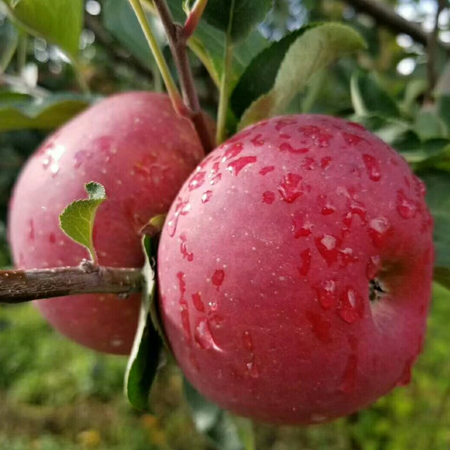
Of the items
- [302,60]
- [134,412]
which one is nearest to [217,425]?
[302,60]

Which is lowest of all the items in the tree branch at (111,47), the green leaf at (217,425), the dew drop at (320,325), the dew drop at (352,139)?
the green leaf at (217,425)

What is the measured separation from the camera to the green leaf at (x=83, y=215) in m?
0.43

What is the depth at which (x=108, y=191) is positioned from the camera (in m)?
0.56

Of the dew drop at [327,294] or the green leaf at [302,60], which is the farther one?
the green leaf at [302,60]

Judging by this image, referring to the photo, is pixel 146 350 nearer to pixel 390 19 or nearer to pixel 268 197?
pixel 268 197

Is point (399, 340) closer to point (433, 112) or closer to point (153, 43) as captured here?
point (153, 43)

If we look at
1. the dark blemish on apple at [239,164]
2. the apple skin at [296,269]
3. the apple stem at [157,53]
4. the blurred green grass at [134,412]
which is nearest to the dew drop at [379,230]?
the apple skin at [296,269]

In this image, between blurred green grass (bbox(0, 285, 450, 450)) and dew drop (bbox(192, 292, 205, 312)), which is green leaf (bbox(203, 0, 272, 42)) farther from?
blurred green grass (bbox(0, 285, 450, 450))

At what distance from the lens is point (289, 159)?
478mm

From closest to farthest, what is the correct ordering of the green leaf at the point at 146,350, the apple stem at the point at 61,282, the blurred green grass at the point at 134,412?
the apple stem at the point at 61,282, the green leaf at the point at 146,350, the blurred green grass at the point at 134,412

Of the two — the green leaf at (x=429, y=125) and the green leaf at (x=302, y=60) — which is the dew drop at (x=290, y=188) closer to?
the green leaf at (x=302, y=60)

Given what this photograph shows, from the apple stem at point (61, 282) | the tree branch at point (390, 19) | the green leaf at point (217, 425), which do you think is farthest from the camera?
the tree branch at point (390, 19)

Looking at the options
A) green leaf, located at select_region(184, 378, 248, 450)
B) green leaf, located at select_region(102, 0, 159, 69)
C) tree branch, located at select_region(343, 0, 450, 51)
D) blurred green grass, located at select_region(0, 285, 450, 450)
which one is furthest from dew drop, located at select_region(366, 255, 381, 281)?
blurred green grass, located at select_region(0, 285, 450, 450)

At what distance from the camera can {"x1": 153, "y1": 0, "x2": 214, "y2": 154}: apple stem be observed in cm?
46
